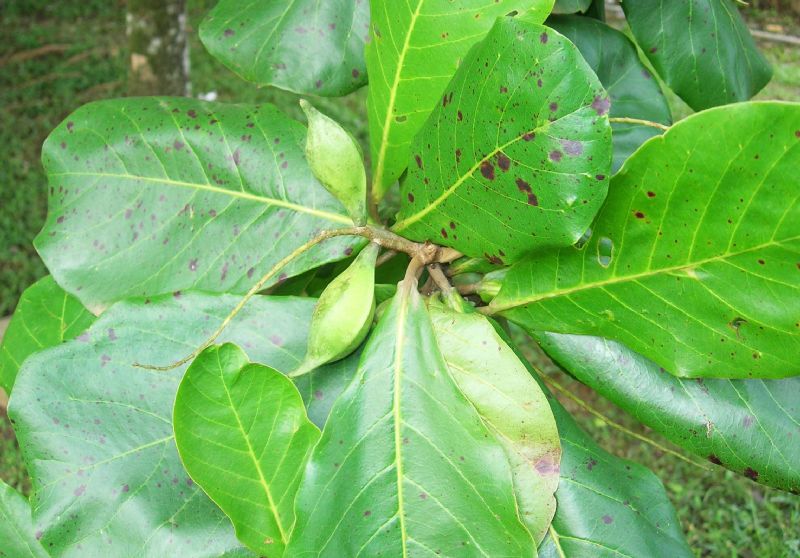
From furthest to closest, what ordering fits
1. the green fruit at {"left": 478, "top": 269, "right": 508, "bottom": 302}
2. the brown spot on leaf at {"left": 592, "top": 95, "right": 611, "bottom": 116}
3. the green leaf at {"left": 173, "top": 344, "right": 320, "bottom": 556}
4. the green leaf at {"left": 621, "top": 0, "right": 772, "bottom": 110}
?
the green leaf at {"left": 621, "top": 0, "right": 772, "bottom": 110} → the green fruit at {"left": 478, "top": 269, "right": 508, "bottom": 302} → the green leaf at {"left": 173, "top": 344, "right": 320, "bottom": 556} → the brown spot on leaf at {"left": 592, "top": 95, "right": 611, "bottom": 116}

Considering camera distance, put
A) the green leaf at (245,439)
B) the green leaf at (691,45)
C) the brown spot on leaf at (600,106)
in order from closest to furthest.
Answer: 1. the brown spot on leaf at (600,106)
2. the green leaf at (245,439)
3. the green leaf at (691,45)

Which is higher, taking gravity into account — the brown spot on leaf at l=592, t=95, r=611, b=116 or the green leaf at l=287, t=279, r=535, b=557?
the brown spot on leaf at l=592, t=95, r=611, b=116

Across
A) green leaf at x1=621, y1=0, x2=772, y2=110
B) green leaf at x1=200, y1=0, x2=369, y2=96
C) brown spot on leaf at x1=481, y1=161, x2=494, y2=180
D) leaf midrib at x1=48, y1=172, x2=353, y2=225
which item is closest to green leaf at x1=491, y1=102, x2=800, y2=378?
brown spot on leaf at x1=481, y1=161, x2=494, y2=180

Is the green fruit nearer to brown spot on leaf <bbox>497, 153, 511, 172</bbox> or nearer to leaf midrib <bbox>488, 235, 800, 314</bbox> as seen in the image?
leaf midrib <bbox>488, 235, 800, 314</bbox>

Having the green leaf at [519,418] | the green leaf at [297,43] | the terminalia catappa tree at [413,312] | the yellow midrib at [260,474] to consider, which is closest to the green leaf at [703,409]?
the terminalia catappa tree at [413,312]

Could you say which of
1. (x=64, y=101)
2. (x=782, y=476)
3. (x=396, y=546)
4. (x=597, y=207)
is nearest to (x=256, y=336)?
(x=396, y=546)

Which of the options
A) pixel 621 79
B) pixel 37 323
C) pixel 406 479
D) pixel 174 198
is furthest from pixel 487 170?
pixel 37 323

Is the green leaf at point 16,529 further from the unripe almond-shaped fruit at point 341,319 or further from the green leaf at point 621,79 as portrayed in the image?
the green leaf at point 621,79

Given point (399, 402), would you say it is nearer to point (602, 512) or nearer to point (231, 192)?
point (602, 512)
